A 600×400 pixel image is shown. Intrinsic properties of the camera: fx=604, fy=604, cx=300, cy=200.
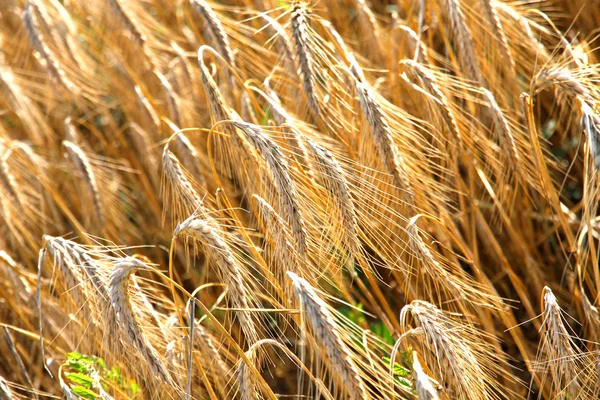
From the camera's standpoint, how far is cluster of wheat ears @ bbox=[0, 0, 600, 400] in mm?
1000

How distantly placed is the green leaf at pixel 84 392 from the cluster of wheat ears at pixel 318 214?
2cm

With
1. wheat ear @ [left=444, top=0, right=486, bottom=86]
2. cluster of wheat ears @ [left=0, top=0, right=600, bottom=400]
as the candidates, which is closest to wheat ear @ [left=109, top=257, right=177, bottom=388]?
cluster of wheat ears @ [left=0, top=0, right=600, bottom=400]

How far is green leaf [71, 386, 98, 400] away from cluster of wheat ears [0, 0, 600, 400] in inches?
0.9

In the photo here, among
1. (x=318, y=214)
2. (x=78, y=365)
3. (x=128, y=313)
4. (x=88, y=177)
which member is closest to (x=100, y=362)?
(x=78, y=365)

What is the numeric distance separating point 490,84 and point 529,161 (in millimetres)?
203

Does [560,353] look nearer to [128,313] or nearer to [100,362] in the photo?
[128,313]

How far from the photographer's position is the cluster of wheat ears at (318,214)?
100 cm

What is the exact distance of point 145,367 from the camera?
41.9 inches

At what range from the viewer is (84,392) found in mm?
1093

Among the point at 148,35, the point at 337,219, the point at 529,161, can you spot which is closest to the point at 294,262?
the point at 337,219

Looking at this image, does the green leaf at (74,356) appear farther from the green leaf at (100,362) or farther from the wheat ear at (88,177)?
the wheat ear at (88,177)

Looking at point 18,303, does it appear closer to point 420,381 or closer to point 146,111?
point 146,111

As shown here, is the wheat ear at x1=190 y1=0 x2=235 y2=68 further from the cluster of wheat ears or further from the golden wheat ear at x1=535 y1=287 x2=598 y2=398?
the golden wheat ear at x1=535 y1=287 x2=598 y2=398

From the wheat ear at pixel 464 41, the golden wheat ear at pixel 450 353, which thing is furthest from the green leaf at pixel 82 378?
the wheat ear at pixel 464 41
